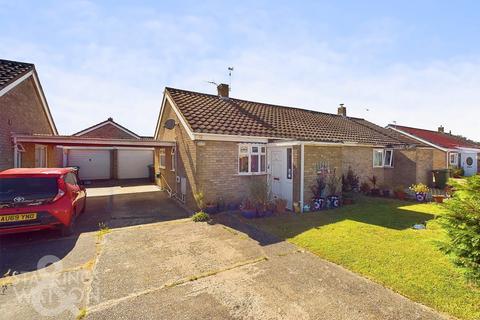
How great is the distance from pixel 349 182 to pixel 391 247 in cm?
753

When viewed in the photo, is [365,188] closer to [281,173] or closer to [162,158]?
[281,173]

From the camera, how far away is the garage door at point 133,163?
2208cm

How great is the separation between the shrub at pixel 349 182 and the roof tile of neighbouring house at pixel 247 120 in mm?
1867

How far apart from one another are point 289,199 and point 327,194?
6.32 feet

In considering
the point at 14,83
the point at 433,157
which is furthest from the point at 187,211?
the point at 433,157

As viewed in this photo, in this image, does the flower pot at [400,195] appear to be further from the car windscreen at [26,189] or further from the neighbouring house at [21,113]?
the neighbouring house at [21,113]

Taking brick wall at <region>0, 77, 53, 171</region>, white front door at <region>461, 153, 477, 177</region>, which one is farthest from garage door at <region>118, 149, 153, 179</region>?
white front door at <region>461, 153, 477, 177</region>

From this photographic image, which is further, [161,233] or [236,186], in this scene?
[236,186]

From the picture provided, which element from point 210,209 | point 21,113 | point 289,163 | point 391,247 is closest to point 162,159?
point 21,113

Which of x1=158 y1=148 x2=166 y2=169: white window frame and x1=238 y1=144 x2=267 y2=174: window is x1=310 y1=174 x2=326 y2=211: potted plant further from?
x1=158 y1=148 x2=166 y2=169: white window frame

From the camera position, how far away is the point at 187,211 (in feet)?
32.9

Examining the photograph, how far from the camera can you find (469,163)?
24.7 m

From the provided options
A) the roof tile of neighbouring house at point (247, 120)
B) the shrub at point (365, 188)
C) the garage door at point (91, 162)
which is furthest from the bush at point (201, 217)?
the garage door at point (91, 162)

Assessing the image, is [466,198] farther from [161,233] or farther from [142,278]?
[161,233]
